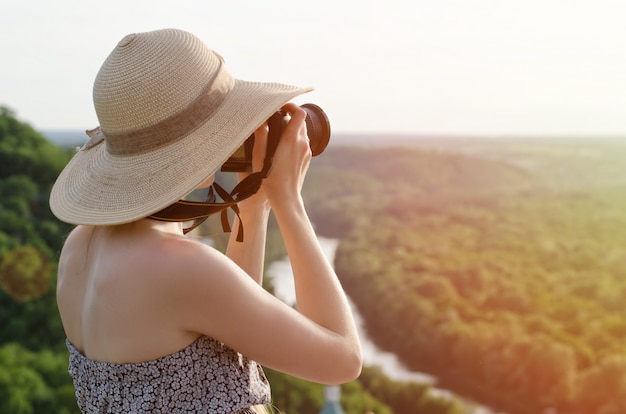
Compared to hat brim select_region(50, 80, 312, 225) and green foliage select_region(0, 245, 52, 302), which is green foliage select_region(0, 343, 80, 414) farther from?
hat brim select_region(50, 80, 312, 225)

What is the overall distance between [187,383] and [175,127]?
0.28m

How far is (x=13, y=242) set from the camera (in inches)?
237

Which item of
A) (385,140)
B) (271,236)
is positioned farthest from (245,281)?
(385,140)

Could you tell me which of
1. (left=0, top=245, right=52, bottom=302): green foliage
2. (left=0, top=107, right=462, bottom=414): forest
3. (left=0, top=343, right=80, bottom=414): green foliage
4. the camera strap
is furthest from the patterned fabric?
(left=0, top=245, right=52, bottom=302): green foliage

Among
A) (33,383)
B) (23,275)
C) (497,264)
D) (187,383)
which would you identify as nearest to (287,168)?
(187,383)

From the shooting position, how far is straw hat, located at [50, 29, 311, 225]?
0.89 m

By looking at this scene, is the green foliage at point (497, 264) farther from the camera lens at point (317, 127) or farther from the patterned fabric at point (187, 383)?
the patterned fabric at point (187, 383)

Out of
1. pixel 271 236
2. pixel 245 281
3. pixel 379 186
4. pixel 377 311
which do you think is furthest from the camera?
pixel 379 186

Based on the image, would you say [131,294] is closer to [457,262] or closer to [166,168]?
[166,168]

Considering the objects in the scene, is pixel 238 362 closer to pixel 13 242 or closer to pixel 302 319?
pixel 302 319

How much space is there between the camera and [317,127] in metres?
1.11

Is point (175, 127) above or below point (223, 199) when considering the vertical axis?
above

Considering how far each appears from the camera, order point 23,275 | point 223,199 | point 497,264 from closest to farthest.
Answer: point 223,199, point 23,275, point 497,264

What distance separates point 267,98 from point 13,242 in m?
5.51
